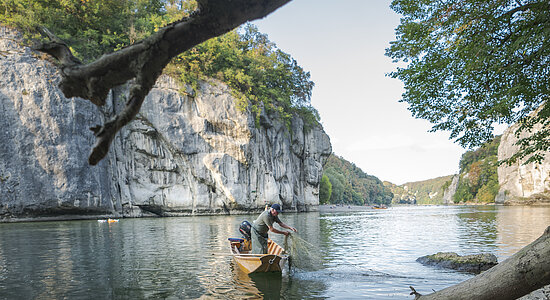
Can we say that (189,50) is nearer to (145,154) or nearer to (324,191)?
(145,154)

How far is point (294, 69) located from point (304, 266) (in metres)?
57.1

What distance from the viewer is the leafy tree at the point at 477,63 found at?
761 cm

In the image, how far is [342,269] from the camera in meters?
12.1

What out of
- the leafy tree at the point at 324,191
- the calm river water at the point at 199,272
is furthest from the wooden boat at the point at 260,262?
the leafy tree at the point at 324,191

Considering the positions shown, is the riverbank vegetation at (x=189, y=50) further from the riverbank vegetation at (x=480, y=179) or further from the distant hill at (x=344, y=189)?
the riverbank vegetation at (x=480, y=179)

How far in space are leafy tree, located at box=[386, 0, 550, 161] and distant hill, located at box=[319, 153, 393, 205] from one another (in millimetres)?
82108

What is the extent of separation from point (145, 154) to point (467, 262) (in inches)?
1712

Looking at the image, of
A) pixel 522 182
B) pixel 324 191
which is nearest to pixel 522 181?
pixel 522 182

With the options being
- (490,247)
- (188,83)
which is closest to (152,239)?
(490,247)

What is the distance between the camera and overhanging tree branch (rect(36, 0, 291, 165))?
2.91 metres

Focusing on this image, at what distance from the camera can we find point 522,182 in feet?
267

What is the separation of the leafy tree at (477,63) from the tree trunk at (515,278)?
5.00 meters

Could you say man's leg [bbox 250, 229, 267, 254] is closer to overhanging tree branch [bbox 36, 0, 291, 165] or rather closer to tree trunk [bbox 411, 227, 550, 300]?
tree trunk [bbox 411, 227, 550, 300]

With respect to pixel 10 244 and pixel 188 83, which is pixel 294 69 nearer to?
pixel 188 83
